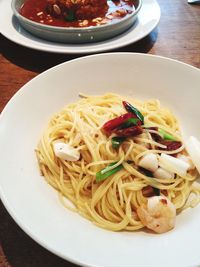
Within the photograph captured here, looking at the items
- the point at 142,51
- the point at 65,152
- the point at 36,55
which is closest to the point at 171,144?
the point at 65,152

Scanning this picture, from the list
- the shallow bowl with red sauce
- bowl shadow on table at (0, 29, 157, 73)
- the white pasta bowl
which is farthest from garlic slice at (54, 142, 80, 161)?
the shallow bowl with red sauce

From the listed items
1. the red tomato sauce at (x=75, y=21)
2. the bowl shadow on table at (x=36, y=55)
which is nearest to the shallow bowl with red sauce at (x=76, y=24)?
the red tomato sauce at (x=75, y=21)

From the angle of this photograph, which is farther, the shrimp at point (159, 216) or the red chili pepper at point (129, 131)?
the red chili pepper at point (129, 131)

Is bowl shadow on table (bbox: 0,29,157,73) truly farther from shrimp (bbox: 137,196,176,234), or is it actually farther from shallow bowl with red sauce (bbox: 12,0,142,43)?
shrimp (bbox: 137,196,176,234)

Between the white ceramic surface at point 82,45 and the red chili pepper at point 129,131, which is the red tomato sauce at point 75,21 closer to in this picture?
the white ceramic surface at point 82,45

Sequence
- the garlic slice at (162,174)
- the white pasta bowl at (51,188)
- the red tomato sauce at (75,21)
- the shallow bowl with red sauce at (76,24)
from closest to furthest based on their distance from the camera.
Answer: the white pasta bowl at (51,188) → the garlic slice at (162,174) → the shallow bowl with red sauce at (76,24) → the red tomato sauce at (75,21)

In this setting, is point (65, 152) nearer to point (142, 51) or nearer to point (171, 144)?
point (171, 144)

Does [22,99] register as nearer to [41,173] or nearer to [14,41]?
Answer: [41,173]
